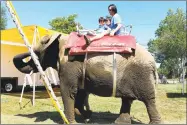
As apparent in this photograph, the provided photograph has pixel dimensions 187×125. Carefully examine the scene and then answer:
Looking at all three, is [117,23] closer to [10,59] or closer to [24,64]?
[24,64]

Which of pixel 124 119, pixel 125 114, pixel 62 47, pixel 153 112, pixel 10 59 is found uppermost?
pixel 62 47

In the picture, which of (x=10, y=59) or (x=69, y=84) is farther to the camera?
(x=10, y=59)

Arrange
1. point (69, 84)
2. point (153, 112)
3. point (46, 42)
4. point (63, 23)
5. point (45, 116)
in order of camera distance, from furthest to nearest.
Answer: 1. point (63, 23)
2. point (45, 116)
3. point (46, 42)
4. point (69, 84)
5. point (153, 112)

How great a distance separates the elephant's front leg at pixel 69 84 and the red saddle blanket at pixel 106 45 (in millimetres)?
365

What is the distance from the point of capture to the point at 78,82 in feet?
25.7

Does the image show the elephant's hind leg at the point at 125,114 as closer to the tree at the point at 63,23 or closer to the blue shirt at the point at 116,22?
the blue shirt at the point at 116,22

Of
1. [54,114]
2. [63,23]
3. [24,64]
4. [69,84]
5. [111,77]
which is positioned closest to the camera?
[111,77]

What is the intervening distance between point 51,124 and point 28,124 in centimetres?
55

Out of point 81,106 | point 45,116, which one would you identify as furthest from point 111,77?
point 45,116

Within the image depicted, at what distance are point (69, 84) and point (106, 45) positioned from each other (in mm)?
1247

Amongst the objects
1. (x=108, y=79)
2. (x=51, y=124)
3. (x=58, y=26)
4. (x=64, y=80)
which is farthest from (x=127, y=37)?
(x=58, y=26)

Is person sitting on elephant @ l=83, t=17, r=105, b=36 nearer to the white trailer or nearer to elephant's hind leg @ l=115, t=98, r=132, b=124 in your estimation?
elephant's hind leg @ l=115, t=98, r=132, b=124

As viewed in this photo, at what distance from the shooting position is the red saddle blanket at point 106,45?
7.48 meters

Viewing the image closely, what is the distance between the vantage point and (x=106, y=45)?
7570 mm
